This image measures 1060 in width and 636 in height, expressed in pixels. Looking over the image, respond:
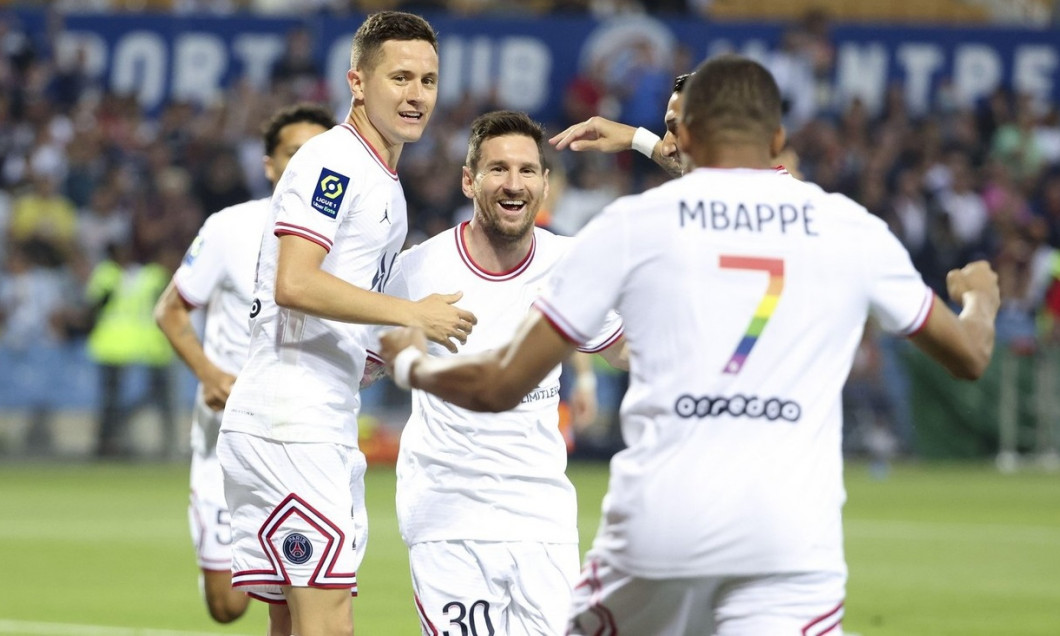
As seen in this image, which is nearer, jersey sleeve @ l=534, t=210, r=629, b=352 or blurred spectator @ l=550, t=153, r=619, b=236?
jersey sleeve @ l=534, t=210, r=629, b=352

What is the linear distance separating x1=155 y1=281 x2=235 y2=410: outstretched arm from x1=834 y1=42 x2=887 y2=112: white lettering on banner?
1780cm

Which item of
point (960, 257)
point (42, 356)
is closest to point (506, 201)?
point (42, 356)

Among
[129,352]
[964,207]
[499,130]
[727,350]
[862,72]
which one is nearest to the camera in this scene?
[727,350]

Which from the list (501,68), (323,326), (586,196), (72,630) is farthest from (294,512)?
(501,68)

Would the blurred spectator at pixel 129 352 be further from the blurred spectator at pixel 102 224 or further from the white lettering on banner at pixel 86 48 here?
the white lettering on banner at pixel 86 48

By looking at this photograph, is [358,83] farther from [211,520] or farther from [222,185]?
[222,185]

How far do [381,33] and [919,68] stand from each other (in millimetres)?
20573

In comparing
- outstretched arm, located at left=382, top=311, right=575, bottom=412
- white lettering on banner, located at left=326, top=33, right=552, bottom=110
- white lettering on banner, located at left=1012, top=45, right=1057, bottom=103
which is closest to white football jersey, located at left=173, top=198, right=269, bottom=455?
outstretched arm, located at left=382, top=311, right=575, bottom=412

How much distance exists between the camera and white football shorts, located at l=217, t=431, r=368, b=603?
6.23m

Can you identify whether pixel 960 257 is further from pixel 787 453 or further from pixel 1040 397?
pixel 787 453

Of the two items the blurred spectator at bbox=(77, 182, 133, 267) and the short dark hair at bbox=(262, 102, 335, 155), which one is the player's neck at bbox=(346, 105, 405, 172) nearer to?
the short dark hair at bbox=(262, 102, 335, 155)

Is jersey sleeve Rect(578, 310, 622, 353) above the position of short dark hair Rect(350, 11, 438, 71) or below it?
below

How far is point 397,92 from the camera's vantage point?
640 centimetres

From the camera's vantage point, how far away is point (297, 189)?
6.09 m
